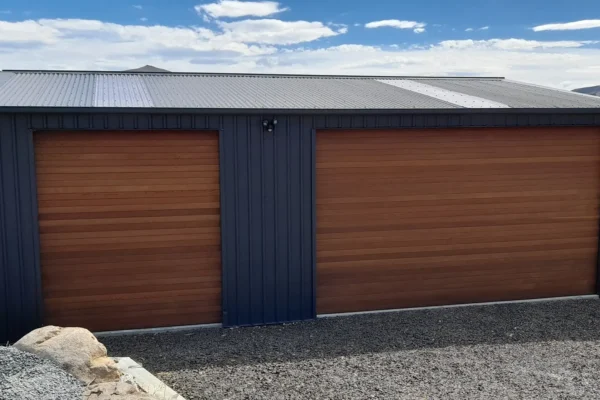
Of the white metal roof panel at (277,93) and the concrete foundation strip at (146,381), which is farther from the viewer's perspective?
the white metal roof panel at (277,93)

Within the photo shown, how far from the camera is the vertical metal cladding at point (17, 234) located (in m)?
6.71

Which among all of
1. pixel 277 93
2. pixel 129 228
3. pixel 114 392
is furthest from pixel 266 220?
pixel 114 392

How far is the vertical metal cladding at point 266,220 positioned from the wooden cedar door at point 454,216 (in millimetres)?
250

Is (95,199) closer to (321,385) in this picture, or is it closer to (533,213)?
(321,385)

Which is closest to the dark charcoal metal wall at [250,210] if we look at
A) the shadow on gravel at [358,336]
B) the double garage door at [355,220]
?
the double garage door at [355,220]

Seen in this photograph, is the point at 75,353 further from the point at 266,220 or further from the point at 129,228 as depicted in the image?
the point at 266,220

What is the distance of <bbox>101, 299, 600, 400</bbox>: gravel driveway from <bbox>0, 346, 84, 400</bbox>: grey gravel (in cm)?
119

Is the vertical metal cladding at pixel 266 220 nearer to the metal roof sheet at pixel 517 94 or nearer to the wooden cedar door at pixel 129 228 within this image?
the wooden cedar door at pixel 129 228

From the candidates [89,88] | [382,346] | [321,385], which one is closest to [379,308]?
[382,346]

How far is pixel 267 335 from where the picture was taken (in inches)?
283

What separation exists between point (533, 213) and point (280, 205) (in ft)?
11.6

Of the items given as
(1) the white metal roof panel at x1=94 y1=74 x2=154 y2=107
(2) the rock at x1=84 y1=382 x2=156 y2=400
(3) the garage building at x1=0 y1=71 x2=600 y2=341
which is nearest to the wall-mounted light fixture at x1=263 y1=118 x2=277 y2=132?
(3) the garage building at x1=0 y1=71 x2=600 y2=341

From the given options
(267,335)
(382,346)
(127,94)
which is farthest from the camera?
(127,94)

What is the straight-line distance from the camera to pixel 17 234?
22.5ft
